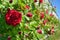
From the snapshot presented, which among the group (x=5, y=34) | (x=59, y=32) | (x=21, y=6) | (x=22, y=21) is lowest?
(x=59, y=32)

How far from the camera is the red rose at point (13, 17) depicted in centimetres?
202

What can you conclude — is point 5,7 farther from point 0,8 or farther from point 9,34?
point 9,34

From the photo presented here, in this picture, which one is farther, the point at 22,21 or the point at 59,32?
the point at 59,32

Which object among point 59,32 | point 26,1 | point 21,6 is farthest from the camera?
point 59,32

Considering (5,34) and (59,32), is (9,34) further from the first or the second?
(59,32)

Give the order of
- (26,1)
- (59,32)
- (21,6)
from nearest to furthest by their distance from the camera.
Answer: (21,6) < (26,1) < (59,32)

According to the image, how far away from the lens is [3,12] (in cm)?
217

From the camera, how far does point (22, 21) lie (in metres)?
2.15

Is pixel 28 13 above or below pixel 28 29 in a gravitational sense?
above

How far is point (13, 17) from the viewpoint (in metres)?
2.03

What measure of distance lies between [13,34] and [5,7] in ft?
0.89

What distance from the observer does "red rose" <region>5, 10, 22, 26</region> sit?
6.63 ft

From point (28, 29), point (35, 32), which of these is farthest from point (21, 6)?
point (35, 32)

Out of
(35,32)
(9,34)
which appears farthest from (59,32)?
(9,34)
